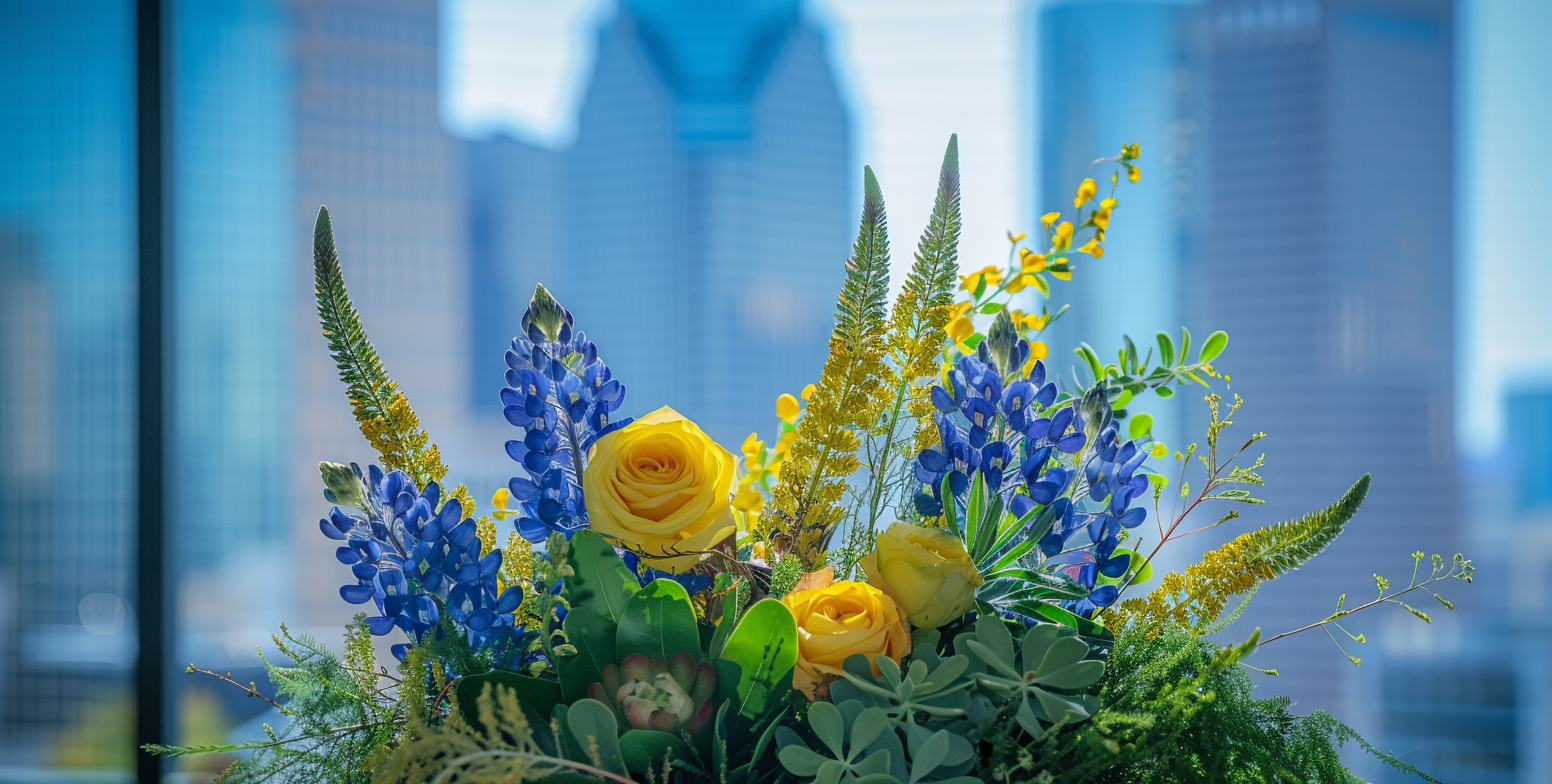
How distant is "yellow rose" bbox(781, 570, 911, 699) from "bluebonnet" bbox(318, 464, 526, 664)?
0.48 feet

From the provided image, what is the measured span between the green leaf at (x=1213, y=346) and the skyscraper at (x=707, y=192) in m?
7.63

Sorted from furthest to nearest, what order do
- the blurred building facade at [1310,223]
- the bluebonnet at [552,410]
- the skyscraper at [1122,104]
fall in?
the blurred building facade at [1310,223]
the skyscraper at [1122,104]
the bluebonnet at [552,410]

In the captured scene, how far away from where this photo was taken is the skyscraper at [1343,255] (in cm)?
744

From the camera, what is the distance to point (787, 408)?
540 mm

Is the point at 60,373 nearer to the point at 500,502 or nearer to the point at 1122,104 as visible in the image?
the point at 500,502

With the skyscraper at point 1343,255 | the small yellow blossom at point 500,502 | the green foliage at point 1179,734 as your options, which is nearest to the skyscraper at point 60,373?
the small yellow blossom at point 500,502

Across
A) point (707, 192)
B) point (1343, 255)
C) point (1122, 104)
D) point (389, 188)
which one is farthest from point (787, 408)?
point (389, 188)

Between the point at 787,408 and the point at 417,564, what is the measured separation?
24 cm

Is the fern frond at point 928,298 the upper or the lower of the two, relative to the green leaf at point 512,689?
upper

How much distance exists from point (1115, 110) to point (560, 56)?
3.91 meters

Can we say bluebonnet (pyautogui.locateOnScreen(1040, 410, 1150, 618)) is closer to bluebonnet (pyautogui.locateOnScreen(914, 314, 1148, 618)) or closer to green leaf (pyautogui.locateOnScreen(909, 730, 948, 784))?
bluebonnet (pyautogui.locateOnScreen(914, 314, 1148, 618))

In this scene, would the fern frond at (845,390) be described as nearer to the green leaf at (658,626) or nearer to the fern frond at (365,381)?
the green leaf at (658,626)

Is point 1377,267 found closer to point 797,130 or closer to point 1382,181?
point 1382,181

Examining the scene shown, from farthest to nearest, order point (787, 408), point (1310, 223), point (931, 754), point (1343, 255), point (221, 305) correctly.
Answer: point (1343, 255)
point (1310, 223)
point (221, 305)
point (787, 408)
point (931, 754)
